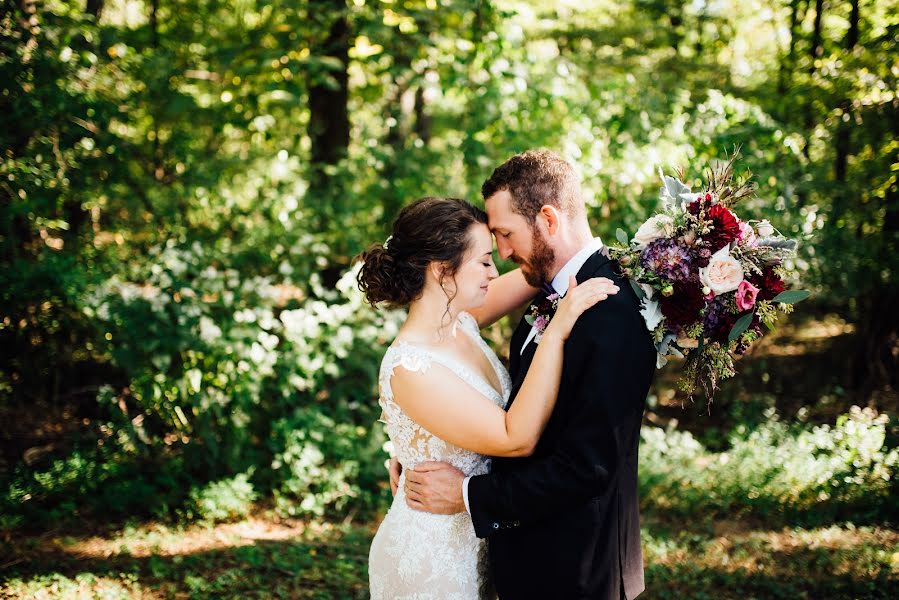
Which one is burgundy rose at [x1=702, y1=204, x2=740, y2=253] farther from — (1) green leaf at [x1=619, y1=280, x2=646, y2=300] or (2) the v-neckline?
(2) the v-neckline

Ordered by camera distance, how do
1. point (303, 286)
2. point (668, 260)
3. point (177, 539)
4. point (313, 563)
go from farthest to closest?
point (303, 286), point (177, 539), point (313, 563), point (668, 260)

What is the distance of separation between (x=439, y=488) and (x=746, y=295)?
1351 millimetres

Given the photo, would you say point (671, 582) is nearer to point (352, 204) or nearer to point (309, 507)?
point (309, 507)

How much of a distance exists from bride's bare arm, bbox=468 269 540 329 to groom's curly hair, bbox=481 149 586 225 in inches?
26.6

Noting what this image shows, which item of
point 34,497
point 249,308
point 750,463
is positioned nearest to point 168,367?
point 249,308

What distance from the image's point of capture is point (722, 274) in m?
2.20

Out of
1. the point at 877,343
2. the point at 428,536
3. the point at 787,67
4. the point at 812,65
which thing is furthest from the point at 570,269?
the point at 787,67

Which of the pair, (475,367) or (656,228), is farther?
(475,367)

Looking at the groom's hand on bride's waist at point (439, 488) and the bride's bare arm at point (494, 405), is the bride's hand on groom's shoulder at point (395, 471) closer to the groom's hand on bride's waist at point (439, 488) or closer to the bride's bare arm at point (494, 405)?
the groom's hand on bride's waist at point (439, 488)

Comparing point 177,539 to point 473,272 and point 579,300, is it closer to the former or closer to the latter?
point 473,272

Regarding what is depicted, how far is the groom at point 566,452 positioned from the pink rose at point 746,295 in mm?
338

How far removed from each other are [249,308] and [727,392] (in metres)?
5.72

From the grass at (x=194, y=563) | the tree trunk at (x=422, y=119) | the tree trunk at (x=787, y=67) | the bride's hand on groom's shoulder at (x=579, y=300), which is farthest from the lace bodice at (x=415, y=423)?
the tree trunk at (x=422, y=119)

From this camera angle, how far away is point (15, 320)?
6082 millimetres
